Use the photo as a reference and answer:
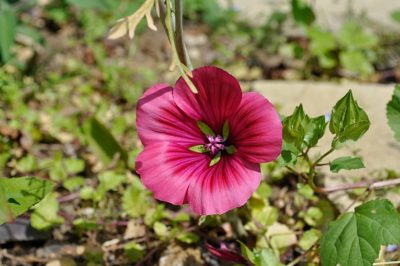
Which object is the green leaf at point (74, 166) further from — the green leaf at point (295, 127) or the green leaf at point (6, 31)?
the green leaf at point (295, 127)

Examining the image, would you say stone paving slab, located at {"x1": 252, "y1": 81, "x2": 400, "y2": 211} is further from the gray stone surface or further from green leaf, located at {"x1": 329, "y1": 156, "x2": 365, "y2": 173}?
the gray stone surface

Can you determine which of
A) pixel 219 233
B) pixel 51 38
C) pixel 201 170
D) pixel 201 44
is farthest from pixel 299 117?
pixel 51 38

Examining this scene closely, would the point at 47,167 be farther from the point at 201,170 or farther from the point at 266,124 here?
the point at 266,124

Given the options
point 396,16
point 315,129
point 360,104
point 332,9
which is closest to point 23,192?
point 315,129

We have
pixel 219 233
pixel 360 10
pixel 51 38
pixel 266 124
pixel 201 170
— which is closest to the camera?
pixel 266 124

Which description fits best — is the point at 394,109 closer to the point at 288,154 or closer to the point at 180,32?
the point at 288,154

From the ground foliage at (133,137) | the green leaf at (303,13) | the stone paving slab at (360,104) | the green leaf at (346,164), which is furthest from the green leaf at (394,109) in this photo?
the green leaf at (303,13)

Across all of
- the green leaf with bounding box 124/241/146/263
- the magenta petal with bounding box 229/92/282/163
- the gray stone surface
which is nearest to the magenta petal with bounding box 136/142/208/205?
the magenta petal with bounding box 229/92/282/163
